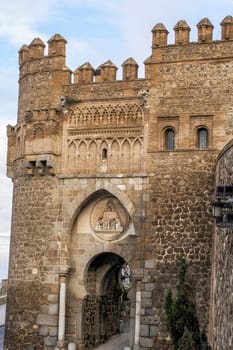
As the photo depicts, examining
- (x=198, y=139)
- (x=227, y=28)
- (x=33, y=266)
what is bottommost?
(x=33, y=266)

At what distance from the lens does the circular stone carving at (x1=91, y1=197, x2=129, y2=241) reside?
18.4m

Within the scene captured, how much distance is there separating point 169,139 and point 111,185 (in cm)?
179

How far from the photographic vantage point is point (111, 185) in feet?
59.6

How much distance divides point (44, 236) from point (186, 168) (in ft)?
13.0

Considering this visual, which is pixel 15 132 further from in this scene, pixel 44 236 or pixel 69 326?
pixel 69 326

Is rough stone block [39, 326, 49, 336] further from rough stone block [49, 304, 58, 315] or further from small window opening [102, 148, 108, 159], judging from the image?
small window opening [102, 148, 108, 159]

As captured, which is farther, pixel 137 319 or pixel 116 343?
pixel 116 343

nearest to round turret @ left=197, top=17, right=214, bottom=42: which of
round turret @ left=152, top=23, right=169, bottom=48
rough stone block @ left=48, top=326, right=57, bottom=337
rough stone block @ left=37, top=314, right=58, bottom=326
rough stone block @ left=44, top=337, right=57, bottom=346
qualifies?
round turret @ left=152, top=23, right=169, bottom=48

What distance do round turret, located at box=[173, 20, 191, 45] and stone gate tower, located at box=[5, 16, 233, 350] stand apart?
0.03 m

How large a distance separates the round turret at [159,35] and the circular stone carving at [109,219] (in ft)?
12.9

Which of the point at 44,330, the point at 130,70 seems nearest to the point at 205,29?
the point at 130,70

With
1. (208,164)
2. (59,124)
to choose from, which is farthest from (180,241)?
(59,124)

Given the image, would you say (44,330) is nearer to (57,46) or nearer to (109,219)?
(109,219)

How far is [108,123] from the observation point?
18.4 m
